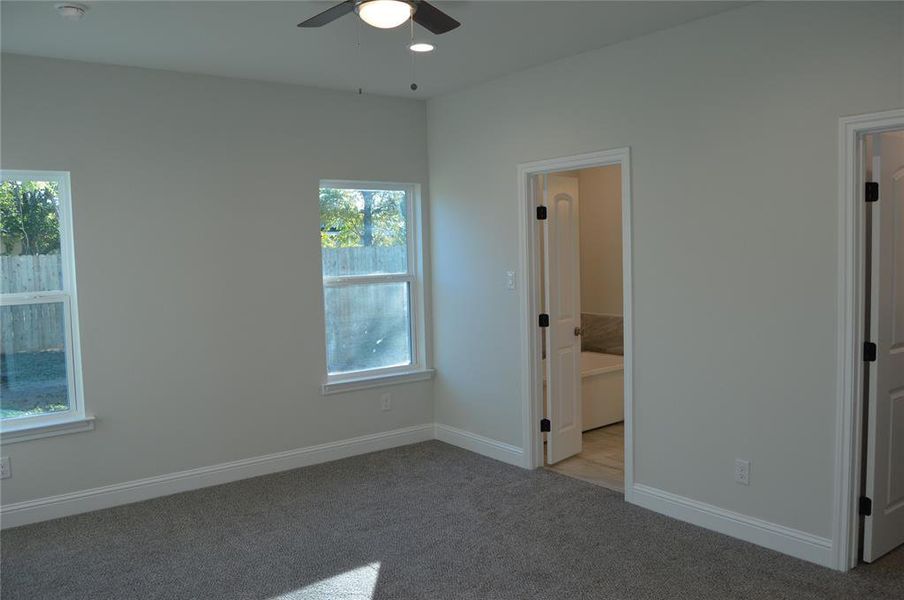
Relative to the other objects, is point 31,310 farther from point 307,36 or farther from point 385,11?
point 385,11

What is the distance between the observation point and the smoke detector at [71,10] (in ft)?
10.0

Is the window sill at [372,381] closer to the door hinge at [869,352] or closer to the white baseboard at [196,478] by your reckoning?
the white baseboard at [196,478]

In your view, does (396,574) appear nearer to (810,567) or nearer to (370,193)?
(810,567)

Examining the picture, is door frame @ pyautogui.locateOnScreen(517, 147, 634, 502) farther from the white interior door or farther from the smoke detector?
the smoke detector

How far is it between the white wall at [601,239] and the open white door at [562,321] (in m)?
1.57

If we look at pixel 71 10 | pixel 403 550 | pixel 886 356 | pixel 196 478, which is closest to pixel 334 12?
pixel 71 10

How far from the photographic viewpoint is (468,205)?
5055mm

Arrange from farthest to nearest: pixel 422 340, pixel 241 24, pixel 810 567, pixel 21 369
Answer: pixel 422 340, pixel 21 369, pixel 241 24, pixel 810 567

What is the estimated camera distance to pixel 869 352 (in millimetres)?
3111

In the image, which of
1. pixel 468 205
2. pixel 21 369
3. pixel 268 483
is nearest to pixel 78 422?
pixel 21 369

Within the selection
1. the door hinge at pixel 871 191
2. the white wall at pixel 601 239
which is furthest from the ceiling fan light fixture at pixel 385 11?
the white wall at pixel 601 239

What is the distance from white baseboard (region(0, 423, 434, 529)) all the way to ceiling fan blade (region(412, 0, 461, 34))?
3165 mm

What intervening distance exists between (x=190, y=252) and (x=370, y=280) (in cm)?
135

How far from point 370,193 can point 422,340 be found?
1205 mm
